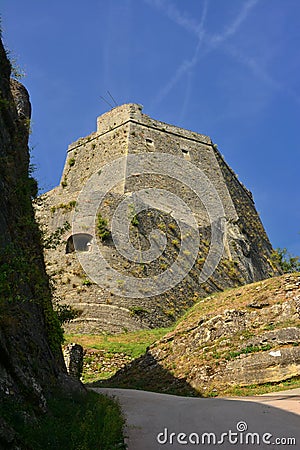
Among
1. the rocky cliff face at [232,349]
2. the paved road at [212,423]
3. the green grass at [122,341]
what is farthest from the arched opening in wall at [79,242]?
the paved road at [212,423]

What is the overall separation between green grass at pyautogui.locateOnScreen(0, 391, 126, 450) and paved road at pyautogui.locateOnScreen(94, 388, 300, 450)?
408 mm

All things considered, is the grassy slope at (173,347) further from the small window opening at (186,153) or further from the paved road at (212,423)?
the small window opening at (186,153)

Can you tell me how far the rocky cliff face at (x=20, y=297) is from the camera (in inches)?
199

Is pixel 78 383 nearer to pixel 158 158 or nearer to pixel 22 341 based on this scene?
pixel 22 341

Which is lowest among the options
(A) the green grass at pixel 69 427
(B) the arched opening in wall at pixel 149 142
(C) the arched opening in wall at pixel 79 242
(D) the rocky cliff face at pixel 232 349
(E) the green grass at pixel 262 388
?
(A) the green grass at pixel 69 427

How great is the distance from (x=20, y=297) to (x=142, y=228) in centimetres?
1469

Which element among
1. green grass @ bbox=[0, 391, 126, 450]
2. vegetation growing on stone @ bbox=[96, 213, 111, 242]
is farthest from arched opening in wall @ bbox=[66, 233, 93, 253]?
green grass @ bbox=[0, 391, 126, 450]

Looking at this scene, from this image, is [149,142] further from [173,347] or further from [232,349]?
[232,349]

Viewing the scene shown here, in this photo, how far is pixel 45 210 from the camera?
2106cm

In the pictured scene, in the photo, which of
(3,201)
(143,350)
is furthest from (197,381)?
(3,201)

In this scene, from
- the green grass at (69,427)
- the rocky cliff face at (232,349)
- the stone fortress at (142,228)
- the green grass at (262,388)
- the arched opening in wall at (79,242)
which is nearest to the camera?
the green grass at (69,427)

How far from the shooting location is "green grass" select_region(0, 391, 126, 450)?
4.38 m

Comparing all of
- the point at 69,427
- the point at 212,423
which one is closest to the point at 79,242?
the point at 212,423

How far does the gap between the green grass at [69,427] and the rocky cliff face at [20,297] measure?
12 centimetres
